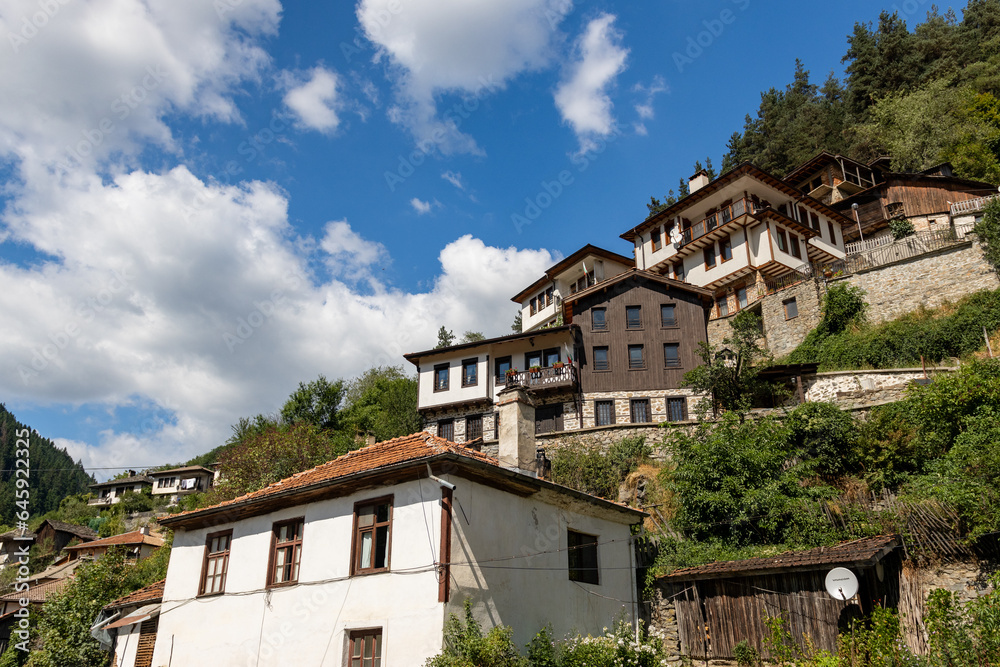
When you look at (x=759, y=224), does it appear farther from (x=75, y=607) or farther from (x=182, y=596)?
(x=75, y=607)

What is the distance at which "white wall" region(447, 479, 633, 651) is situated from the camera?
13.4 meters

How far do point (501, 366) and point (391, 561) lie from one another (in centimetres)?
2454

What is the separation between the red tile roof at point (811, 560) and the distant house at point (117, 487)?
72221 millimetres

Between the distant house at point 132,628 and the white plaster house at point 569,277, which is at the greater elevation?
the white plaster house at point 569,277

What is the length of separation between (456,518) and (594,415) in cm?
2136

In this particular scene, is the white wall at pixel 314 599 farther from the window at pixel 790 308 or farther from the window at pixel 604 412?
the window at pixel 790 308

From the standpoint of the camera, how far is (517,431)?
1622 centimetres

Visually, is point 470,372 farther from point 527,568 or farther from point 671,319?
point 527,568

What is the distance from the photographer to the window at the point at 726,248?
38.0m

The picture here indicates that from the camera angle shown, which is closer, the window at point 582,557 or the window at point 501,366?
the window at point 582,557

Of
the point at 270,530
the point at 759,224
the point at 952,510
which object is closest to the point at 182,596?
the point at 270,530

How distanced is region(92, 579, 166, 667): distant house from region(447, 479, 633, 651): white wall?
34.1ft

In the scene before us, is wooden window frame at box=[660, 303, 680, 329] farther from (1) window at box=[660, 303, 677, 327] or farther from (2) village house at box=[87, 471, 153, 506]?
(2) village house at box=[87, 471, 153, 506]

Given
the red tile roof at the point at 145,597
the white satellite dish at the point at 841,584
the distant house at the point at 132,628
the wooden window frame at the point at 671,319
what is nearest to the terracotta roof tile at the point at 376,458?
the distant house at the point at 132,628
